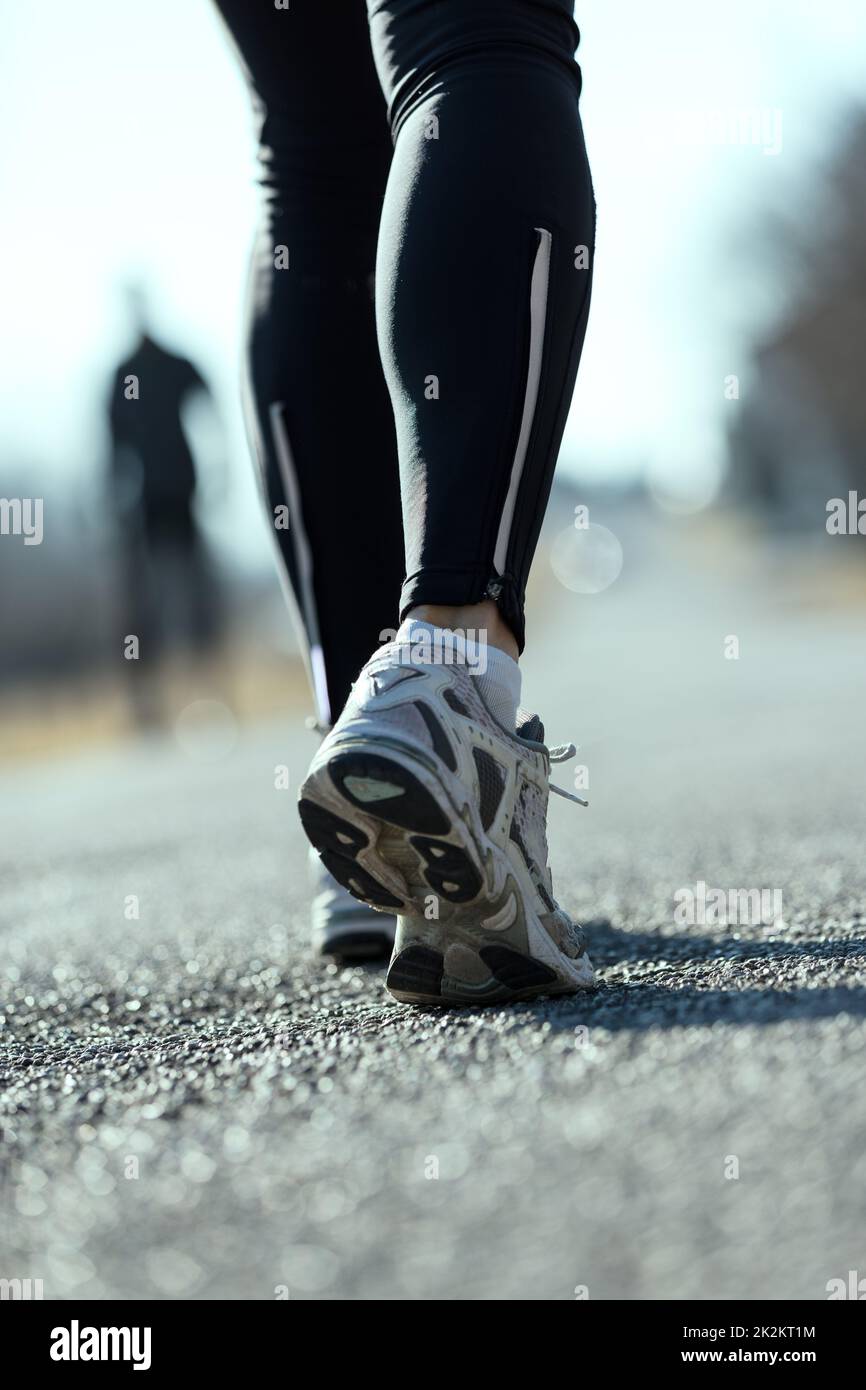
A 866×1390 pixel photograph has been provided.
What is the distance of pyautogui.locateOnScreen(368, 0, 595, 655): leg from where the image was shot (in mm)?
896

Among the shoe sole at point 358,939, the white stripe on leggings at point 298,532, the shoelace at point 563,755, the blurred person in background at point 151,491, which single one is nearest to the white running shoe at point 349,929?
the shoe sole at point 358,939

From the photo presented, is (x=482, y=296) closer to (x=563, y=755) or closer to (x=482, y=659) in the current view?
(x=482, y=659)

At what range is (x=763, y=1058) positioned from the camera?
653mm

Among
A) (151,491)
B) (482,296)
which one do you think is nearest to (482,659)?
(482,296)

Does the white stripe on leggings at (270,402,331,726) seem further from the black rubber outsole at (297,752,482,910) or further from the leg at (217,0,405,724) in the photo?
the black rubber outsole at (297,752,482,910)

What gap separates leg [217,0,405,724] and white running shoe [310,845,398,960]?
18 centimetres

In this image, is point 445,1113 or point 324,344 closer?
point 445,1113

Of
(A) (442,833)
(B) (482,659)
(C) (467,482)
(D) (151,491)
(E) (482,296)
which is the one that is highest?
(D) (151,491)

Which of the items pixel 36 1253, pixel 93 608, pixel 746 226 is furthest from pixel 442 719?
pixel 746 226

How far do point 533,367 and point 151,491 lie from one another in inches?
258

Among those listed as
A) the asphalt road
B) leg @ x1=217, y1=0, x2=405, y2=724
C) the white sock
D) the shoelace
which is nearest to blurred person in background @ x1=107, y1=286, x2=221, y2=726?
leg @ x1=217, y1=0, x2=405, y2=724

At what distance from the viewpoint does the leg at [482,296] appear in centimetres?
90

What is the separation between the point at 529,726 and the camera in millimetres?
962

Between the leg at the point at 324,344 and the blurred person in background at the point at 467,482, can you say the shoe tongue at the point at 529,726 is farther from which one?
the leg at the point at 324,344
